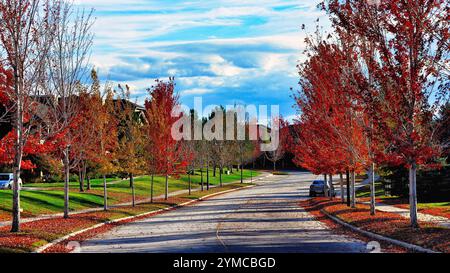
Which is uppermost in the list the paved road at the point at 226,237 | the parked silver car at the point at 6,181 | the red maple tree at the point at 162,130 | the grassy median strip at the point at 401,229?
the red maple tree at the point at 162,130

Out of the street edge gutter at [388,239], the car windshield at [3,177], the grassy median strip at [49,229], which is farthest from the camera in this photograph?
the car windshield at [3,177]

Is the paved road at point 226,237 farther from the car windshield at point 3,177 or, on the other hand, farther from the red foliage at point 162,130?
the car windshield at point 3,177

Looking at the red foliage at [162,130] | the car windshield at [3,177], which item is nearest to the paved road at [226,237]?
the red foliage at [162,130]

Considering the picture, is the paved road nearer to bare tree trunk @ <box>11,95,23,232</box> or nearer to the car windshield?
bare tree trunk @ <box>11,95,23,232</box>

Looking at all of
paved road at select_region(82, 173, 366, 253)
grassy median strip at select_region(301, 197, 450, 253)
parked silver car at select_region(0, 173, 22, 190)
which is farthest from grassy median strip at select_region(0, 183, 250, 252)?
parked silver car at select_region(0, 173, 22, 190)

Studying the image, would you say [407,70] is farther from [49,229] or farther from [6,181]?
[6,181]

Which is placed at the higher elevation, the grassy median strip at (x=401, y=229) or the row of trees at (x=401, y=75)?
the row of trees at (x=401, y=75)

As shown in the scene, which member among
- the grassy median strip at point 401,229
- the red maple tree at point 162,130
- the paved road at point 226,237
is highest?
the red maple tree at point 162,130

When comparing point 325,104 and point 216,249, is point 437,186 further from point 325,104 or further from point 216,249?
point 216,249

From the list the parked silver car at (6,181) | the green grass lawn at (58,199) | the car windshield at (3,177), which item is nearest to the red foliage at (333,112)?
the green grass lawn at (58,199)

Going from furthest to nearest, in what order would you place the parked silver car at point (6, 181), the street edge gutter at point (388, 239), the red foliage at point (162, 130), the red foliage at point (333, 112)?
the parked silver car at point (6, 181) → the red foliage at point (162, 130) → the red foliage at point (333, 112) → the street edge gutter at point (388, 239)

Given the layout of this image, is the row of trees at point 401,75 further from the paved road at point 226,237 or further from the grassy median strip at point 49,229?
the grassy median strip at point 49,229

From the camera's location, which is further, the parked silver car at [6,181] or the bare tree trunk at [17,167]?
the parked silver car at [6,181]
